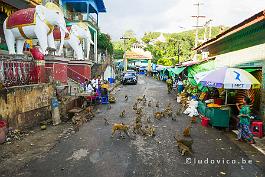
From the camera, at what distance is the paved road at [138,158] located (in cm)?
623

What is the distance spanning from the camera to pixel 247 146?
839cm

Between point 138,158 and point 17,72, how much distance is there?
21.4ft

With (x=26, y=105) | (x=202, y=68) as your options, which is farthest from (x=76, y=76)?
(x=26, y=105)

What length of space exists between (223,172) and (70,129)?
6.24 m

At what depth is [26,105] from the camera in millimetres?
10328

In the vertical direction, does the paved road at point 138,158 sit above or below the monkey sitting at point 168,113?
below

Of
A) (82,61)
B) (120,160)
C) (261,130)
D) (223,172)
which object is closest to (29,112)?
(120,160)

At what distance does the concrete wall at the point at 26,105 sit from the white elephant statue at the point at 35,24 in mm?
2843

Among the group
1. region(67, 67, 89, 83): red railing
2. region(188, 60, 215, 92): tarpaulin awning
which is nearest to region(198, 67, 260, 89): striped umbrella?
region(188, 60, 215, 92): tarpaulin awning

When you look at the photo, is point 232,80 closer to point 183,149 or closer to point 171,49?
point 183,149

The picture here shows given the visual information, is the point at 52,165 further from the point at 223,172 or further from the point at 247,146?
the point at 247,146

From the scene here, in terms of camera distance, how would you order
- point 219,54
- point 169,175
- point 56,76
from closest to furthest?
1. point 169,175
2. point 56,76
3. point 219,54
